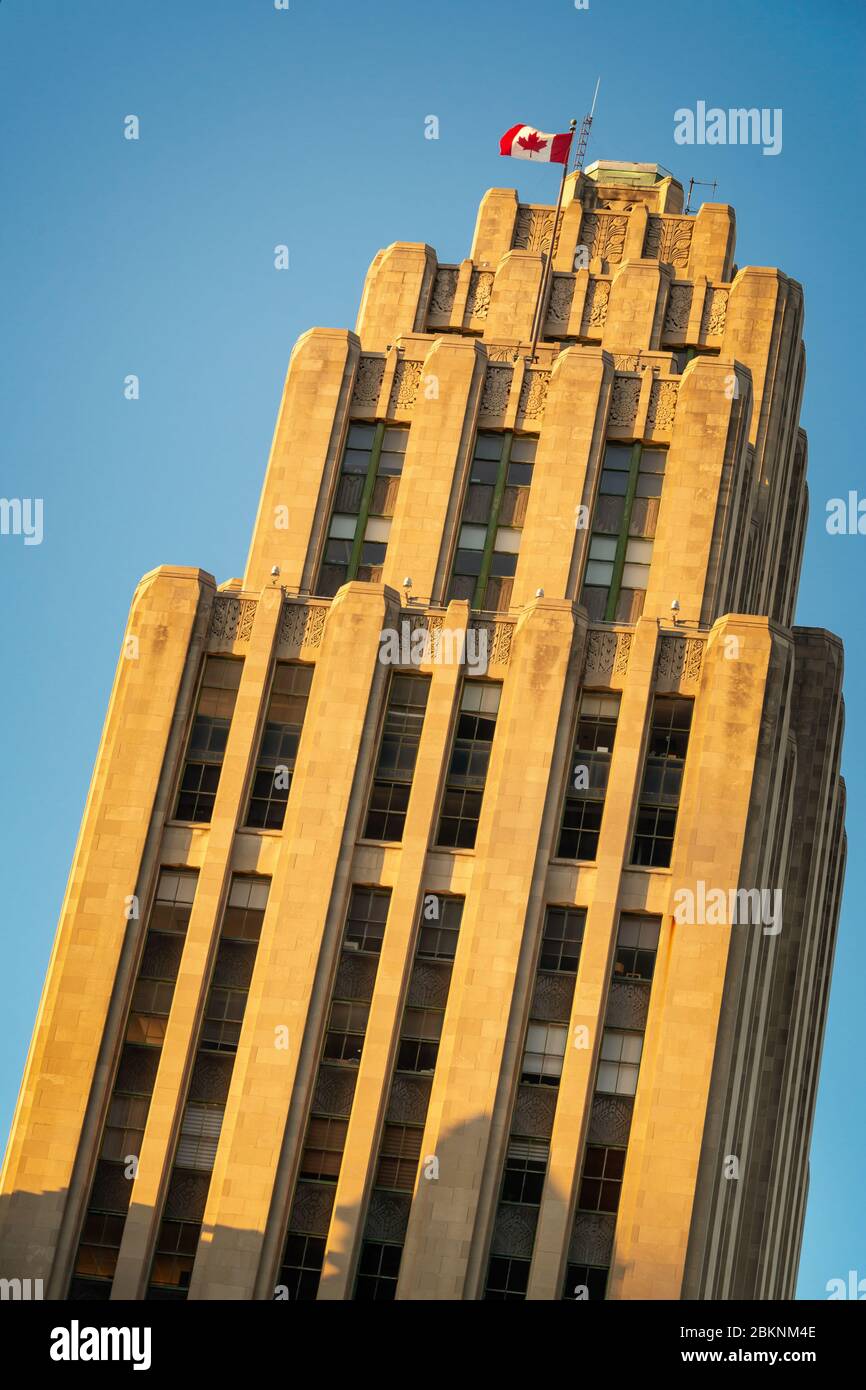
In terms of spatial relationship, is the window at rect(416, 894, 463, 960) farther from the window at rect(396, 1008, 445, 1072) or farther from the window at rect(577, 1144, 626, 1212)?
the window at rect(577, 1144, 626, 1212)

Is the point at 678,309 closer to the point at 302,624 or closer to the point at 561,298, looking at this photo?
the point at 561,298

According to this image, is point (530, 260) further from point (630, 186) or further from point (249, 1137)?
point (249, 1137)

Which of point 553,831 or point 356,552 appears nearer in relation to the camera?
point 553,831

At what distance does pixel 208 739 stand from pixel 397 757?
5.65 metres

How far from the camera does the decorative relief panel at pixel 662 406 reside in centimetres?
7550

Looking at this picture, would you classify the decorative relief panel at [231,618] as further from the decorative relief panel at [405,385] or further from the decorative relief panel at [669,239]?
the decorative relief panel at [669,239]

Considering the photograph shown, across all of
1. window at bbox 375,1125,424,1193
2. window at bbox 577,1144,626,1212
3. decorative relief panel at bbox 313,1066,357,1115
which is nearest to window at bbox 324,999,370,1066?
decorative relief panel at bbox 313,1066,357,1115

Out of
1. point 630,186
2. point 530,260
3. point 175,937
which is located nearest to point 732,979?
point 175,937

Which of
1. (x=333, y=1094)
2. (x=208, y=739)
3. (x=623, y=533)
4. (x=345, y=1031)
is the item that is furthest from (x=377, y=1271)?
(x=623, y=533)

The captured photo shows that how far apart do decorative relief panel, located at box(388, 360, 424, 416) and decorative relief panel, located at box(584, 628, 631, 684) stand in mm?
11945

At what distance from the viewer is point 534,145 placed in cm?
8362

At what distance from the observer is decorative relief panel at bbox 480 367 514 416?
7612 centimetres

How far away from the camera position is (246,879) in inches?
2648
